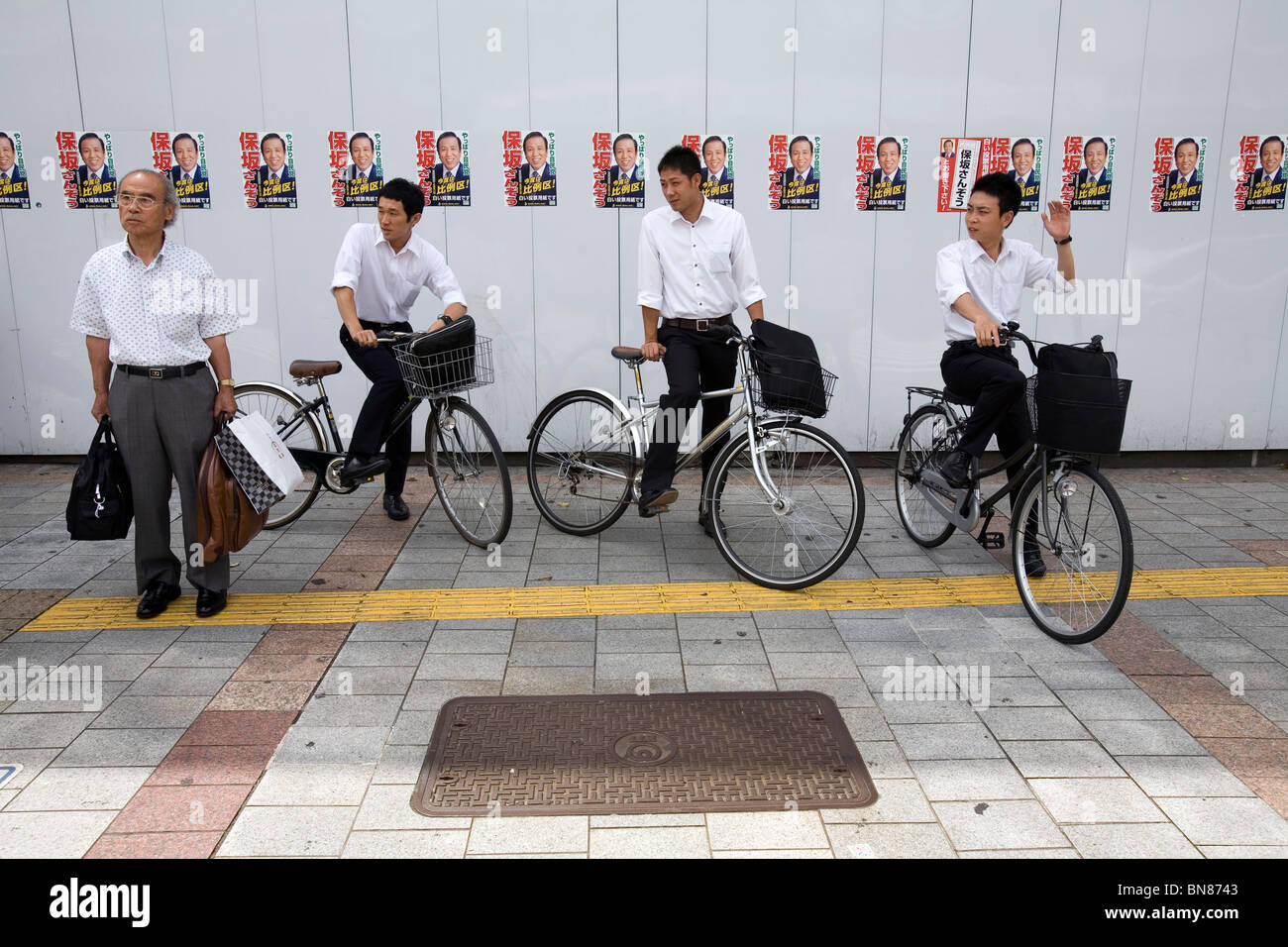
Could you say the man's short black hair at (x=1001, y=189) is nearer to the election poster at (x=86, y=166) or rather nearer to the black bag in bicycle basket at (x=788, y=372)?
the black bag in bicycle basket at (x=788, y=372)

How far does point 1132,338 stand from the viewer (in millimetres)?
7238

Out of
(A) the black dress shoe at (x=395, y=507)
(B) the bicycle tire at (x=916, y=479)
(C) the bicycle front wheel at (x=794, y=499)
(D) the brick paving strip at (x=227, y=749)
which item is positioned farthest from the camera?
(A) the black dress shoe at (x=395, y=507)

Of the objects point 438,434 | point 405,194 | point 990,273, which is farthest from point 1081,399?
point 405,194

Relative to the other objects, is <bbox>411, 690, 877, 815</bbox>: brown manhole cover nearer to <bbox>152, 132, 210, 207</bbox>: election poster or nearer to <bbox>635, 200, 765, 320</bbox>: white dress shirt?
<bbox>635, 200, 765, 320</bbox>: white dress shirt

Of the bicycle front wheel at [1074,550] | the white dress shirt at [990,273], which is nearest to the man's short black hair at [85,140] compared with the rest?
the white dress shirt at [990,273]

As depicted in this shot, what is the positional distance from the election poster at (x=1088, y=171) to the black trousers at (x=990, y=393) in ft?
8.89

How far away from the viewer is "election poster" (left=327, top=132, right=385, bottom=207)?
6.83 meters

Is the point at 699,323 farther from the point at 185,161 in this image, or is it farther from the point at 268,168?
the point at 185,161

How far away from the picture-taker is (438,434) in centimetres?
565

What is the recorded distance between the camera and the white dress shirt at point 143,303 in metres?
4.28

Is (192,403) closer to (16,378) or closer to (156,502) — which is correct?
(156,502)

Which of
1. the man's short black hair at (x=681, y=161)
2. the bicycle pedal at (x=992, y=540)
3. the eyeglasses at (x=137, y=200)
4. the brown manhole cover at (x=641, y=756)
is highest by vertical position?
the man's short black hair at (x=681, y=161)

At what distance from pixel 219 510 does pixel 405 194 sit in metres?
2.03

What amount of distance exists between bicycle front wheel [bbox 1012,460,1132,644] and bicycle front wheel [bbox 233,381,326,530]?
3803mm
